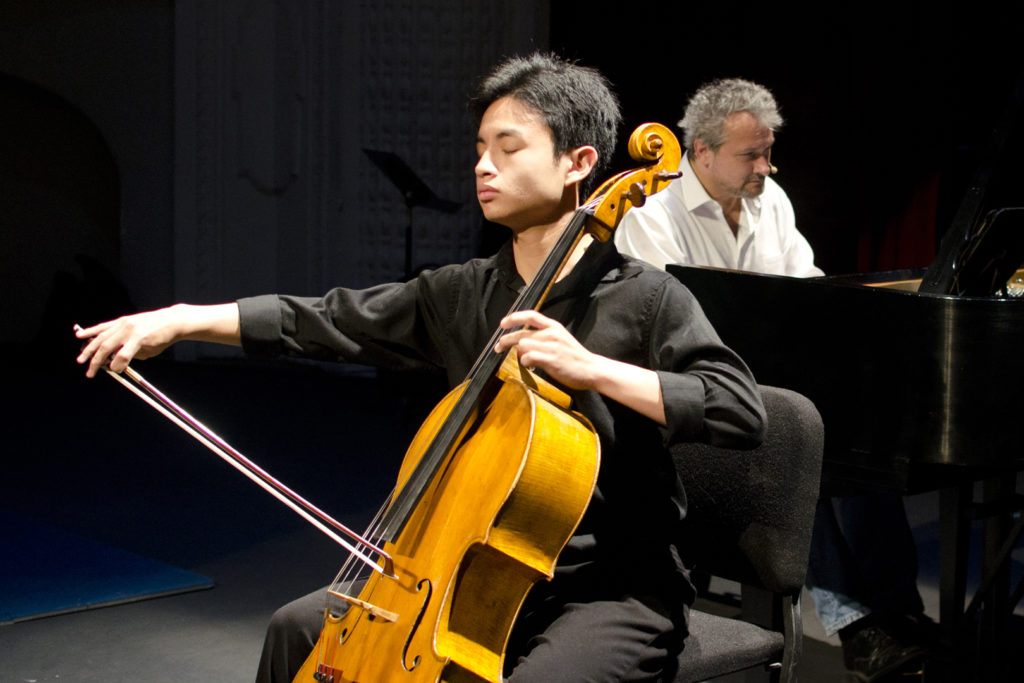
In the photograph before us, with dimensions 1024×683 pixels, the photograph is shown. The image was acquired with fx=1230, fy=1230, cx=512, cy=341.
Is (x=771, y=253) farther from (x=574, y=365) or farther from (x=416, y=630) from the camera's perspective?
(x=416, y=630)

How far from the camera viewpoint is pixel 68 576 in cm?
347

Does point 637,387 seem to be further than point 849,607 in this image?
No

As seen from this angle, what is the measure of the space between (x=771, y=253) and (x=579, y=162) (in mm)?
1872

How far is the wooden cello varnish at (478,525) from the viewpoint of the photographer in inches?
60.6

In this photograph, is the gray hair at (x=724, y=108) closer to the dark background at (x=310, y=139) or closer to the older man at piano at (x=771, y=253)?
the older man at piano at (x=771, y=253)

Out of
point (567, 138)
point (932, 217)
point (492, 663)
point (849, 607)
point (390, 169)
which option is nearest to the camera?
point (492, 663)

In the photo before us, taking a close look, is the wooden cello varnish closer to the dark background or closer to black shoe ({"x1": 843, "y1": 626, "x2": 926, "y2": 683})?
black shoe ({"x1": 843, "y1": 626, "x2": 926, "y2": 683})

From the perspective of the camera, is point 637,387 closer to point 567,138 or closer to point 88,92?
point 567,138

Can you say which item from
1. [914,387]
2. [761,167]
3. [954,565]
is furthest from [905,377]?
[761,167]

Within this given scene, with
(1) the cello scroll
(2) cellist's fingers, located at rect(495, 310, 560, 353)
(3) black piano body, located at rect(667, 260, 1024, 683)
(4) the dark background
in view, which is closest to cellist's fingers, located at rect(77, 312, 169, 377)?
(2) cellist's fingers, located at rect(495, 310, 560, 353)

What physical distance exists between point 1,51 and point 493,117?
21.2 feet

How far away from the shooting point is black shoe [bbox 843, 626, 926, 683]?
2.88 meters

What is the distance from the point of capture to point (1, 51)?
24.1 ft

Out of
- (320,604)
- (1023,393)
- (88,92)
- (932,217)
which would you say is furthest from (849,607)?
(88,92)
